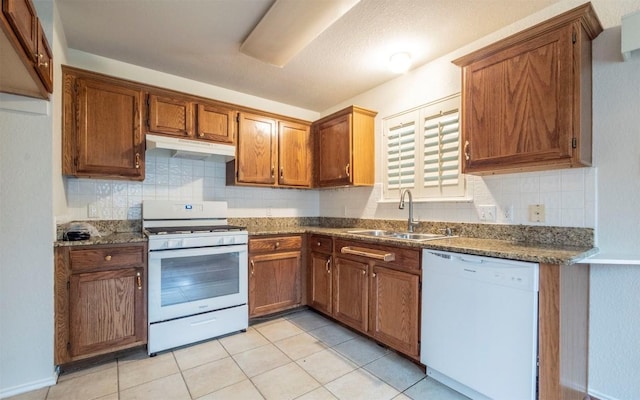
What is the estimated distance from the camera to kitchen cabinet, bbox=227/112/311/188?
10.1ft

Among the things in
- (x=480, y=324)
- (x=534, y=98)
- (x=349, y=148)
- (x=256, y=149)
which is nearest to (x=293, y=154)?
(x=256, y=149)

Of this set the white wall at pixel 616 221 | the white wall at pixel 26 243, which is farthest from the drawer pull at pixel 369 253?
the white wall at pixel 26 243

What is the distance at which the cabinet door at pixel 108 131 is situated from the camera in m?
2.31

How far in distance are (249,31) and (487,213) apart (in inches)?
87.9

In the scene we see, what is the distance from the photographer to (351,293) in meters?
2.54

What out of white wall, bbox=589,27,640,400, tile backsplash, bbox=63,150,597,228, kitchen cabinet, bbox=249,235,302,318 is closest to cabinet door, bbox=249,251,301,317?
kitchen cabinet, bbox=249,235,302,318

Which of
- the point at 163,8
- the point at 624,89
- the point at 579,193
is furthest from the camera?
the point at 163,8

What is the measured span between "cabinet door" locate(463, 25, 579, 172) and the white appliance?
204cm

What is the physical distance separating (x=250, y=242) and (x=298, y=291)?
30.1 inches

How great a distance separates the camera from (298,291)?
3070 mm

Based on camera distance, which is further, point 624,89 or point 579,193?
point 579,193

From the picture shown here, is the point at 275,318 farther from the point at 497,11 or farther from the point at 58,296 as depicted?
the point at 497,11

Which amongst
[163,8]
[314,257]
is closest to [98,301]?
[314,257]

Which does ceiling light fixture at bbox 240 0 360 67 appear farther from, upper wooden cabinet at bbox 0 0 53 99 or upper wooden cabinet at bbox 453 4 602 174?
upper wooden cabinet at bbox 0 0 53 99
